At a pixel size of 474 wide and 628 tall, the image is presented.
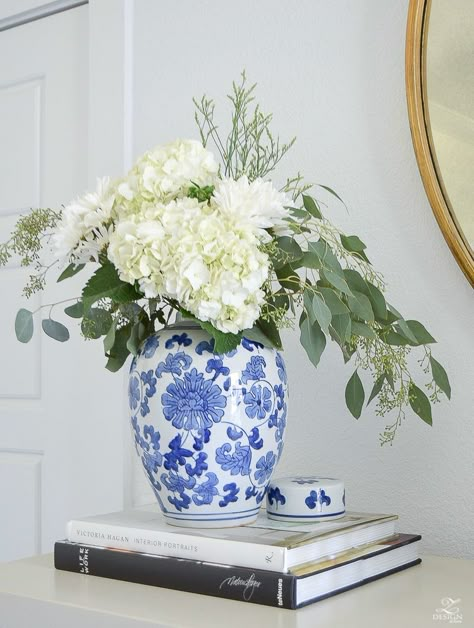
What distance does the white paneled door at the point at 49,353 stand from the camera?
1.63 metres

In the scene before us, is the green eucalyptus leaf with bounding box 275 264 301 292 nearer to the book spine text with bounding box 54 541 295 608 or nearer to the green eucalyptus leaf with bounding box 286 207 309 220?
the green eucalyptus leaf with bounding box 286 207 309 220

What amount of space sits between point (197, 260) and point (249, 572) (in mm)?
345

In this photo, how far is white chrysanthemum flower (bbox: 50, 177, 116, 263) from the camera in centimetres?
101

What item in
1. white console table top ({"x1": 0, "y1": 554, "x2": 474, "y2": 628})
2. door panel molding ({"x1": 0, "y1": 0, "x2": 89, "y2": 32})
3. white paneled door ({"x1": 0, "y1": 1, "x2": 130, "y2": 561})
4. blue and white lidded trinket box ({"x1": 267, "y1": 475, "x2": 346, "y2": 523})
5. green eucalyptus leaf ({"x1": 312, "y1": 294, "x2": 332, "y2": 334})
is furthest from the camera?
door panel molding ({"x1": 0, "y1": 0, "x2": 89, "y2": 32})

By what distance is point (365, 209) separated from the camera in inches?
52.1

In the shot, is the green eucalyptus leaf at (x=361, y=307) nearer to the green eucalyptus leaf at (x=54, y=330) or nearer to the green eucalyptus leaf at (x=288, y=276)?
the green eucalyptus leaf at (x=288, y=276)

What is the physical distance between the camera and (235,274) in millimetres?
907

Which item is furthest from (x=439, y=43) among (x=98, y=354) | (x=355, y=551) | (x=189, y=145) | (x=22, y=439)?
(x=22, y=439)

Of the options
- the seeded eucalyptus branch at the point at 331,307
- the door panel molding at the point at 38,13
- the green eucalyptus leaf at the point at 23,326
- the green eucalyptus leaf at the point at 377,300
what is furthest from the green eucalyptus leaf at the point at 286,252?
the door panel molding at the point at 38,13

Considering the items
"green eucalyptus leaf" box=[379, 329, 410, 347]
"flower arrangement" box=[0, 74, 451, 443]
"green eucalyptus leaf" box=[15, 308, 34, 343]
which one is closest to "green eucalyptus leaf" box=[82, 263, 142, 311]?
"flower arrangement" box=[0, 74, 451, 443]

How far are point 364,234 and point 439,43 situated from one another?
0.31m

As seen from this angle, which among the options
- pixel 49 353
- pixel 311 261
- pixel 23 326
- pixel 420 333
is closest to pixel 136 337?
pixel 23 326

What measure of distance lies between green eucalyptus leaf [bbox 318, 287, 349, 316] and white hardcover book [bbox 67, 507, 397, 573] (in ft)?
0.85
